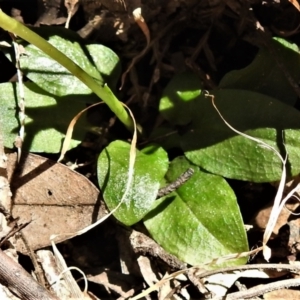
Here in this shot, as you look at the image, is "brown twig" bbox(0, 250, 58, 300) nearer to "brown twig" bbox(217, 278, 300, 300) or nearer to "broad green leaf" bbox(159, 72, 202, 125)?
"brown twig" bbox(217, 278, 300, 300)

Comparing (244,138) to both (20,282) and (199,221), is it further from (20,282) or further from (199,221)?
(20,282)

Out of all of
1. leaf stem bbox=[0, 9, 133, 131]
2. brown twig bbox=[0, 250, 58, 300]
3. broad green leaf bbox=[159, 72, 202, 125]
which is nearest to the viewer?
leaf stem bbox=[0, 9, 133, 131]

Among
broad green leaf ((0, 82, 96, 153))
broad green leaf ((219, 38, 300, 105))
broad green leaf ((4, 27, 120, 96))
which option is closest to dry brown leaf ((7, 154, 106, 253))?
broad green leaf ((0, 82, 96, 153))

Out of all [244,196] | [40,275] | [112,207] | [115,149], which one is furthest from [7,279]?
[244,196]

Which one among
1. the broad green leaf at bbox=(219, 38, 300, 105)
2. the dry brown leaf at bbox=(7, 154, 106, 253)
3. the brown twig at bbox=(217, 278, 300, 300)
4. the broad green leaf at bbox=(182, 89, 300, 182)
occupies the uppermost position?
the broad green leaf at bbox=(219, 38, 300, 105)

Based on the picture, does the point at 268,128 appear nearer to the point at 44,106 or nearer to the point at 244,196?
the point at 244,196

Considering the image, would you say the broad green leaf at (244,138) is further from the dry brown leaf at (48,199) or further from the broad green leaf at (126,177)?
the dry brown leaf at (48,199)

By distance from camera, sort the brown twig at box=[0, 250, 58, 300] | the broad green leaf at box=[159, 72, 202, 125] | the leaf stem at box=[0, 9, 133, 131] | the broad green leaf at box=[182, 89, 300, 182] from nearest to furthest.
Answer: the leaf stem at box=[0, 9, 133, 131], the brown twig at box=[0, 250, 58, 300], the broad green leaf at box=[182, 89, 300, 182], the broad green leaf at box=[159, 72, 202, 125]
